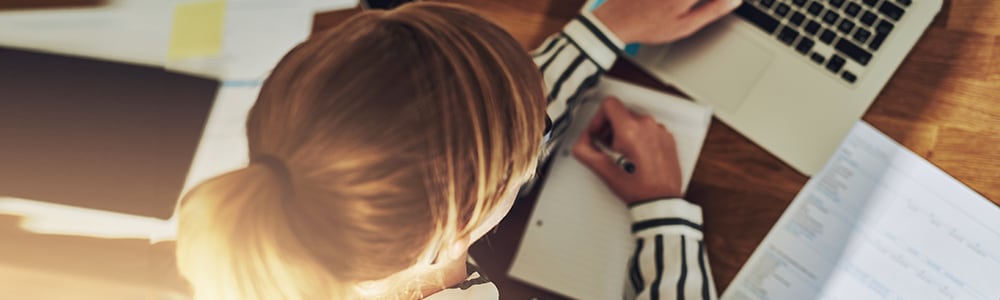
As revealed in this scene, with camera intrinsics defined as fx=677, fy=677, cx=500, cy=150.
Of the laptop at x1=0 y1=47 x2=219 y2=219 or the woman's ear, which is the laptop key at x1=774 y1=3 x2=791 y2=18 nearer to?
the woman's ear

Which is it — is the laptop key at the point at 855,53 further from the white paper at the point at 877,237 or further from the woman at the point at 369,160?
the woman at the point at 369,160

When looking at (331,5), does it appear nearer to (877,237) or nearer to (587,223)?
(587,223)

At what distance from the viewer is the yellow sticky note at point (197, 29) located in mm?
786

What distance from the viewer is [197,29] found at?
0.80 metres

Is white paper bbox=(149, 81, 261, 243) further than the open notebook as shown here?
Yes

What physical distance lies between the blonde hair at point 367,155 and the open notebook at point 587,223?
0.26 meters

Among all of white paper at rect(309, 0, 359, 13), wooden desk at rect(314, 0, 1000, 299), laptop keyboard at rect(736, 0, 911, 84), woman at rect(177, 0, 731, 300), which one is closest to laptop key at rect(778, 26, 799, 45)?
laptop keyboard at rect(736, 0, 911, 84)

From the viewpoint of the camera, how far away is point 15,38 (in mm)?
738

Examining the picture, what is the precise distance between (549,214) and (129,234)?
17.9 inches

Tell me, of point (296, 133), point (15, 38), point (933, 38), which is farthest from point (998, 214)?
point (15, 38)

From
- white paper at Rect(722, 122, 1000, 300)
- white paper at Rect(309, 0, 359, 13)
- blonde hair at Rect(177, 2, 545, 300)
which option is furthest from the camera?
white paper at Rect(309, 0, 359, 13)

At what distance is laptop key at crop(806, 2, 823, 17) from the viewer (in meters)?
0.67

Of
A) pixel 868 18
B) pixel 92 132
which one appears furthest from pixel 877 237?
pixel 92 132

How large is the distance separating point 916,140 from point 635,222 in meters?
0.28
